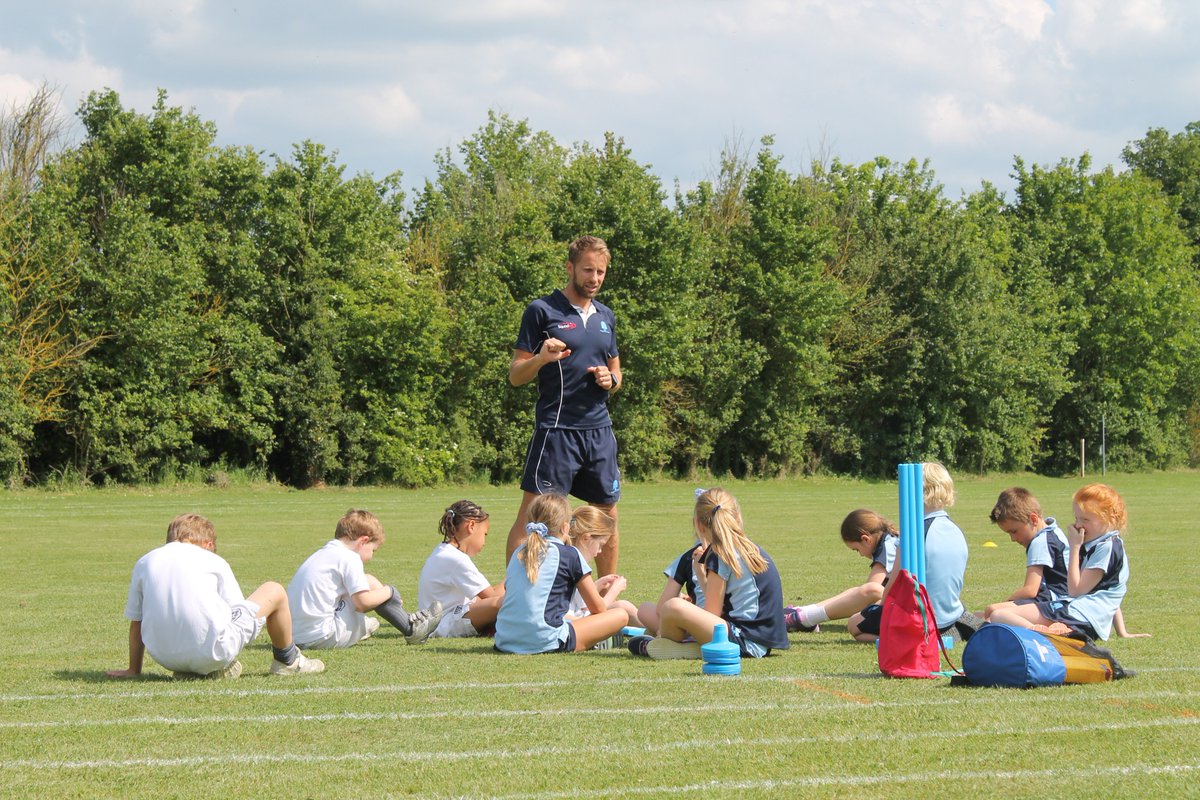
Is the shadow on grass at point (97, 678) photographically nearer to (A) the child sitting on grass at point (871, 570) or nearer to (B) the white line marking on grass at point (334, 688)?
(B) the white line marking on grass at point (334, 688)

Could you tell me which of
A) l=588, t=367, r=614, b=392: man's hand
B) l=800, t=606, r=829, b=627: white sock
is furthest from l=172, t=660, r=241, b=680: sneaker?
l=800, t=606, r=829, b=627: white sock

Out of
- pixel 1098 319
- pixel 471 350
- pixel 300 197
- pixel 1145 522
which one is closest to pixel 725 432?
pixel 471 350

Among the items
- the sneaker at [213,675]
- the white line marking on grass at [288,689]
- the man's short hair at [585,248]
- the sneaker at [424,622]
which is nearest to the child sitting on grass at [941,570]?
the white line marking on grass at [288,689]

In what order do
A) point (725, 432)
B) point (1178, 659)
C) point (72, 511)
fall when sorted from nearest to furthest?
1. point (1178, 659)
2. point (72, 511)
3. point (725, 432)

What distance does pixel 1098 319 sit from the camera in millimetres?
54969

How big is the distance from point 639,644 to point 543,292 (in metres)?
32.3

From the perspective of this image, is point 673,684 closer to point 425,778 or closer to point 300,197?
point 425,778

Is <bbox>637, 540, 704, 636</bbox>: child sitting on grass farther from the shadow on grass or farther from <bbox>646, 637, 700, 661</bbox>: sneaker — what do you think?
the shadow on grass

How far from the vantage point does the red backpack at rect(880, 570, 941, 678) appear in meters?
6.73

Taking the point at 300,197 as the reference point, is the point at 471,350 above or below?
below

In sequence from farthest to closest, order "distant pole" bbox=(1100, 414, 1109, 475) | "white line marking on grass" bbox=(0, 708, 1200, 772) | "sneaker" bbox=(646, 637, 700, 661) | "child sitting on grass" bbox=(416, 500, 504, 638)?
1. "distant pole" bbox=(1100, 414, 1109, 475)
2. "child sitting on grass" bbox=(416, 500, 504, 638)
3. "sneaker" bbox=(646, 637, 700, 661)
4. "white line marking on grass" bbox=(0, 708, 1200, 772)

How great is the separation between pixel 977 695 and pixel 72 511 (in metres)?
22.7

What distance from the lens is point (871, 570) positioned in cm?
913

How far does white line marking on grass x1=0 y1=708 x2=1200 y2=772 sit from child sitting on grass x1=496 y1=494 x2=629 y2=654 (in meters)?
2.99
